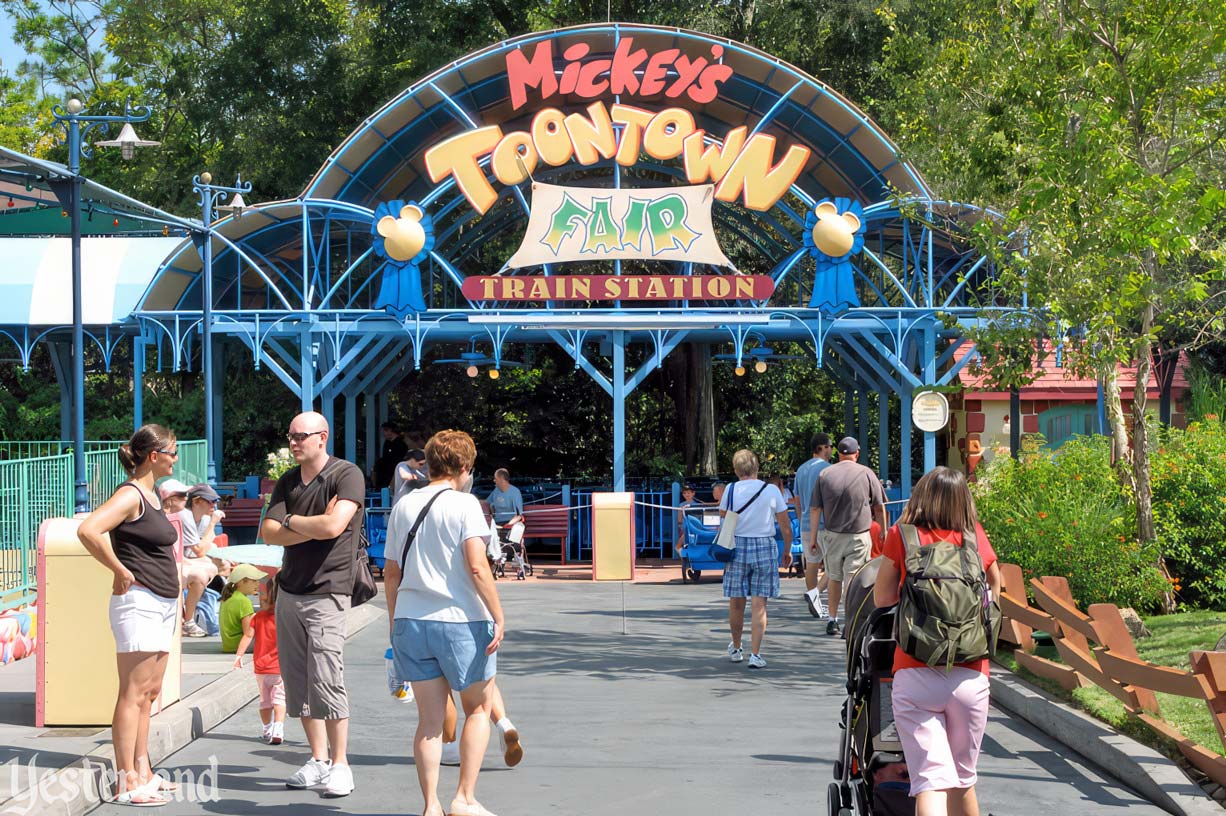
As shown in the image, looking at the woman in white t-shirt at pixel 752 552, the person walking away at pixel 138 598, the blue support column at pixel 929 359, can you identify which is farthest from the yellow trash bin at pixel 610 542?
the person walking away at pixel 138 598

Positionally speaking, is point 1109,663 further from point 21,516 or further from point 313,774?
point 21,516

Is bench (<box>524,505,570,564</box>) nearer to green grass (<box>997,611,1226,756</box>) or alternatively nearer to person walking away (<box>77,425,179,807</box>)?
green grass (<box>997,611,1226,756</box>)

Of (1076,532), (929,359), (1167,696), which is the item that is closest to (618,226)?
(929,359)

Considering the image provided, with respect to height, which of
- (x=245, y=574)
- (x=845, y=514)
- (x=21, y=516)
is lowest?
(x=245, y=574)

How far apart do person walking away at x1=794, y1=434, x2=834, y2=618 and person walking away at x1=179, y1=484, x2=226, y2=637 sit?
5.54m

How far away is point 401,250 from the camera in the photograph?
63.2 ft

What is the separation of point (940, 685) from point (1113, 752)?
8.80 ft

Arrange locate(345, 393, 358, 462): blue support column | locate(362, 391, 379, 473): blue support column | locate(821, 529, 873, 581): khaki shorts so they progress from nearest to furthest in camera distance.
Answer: locate(821, 529, 873, 581): khaki shorts
locate(345, 393, 358, 462): blue support column
locate(362, 391, 379, 473): blue support column

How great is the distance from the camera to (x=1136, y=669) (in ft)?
24.0

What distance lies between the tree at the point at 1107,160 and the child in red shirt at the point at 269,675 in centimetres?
700

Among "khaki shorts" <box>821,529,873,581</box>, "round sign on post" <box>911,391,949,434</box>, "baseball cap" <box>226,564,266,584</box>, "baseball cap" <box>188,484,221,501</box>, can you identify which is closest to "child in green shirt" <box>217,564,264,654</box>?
"baseball cap" <box>226,564,266,584</box>

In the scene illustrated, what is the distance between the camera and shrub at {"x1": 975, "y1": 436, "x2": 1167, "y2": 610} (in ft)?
37.6

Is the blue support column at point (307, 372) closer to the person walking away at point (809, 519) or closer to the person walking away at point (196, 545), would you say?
the person walking away at point (196, 545)

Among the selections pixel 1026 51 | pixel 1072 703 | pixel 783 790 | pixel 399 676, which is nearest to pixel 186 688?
pixel 399 676
